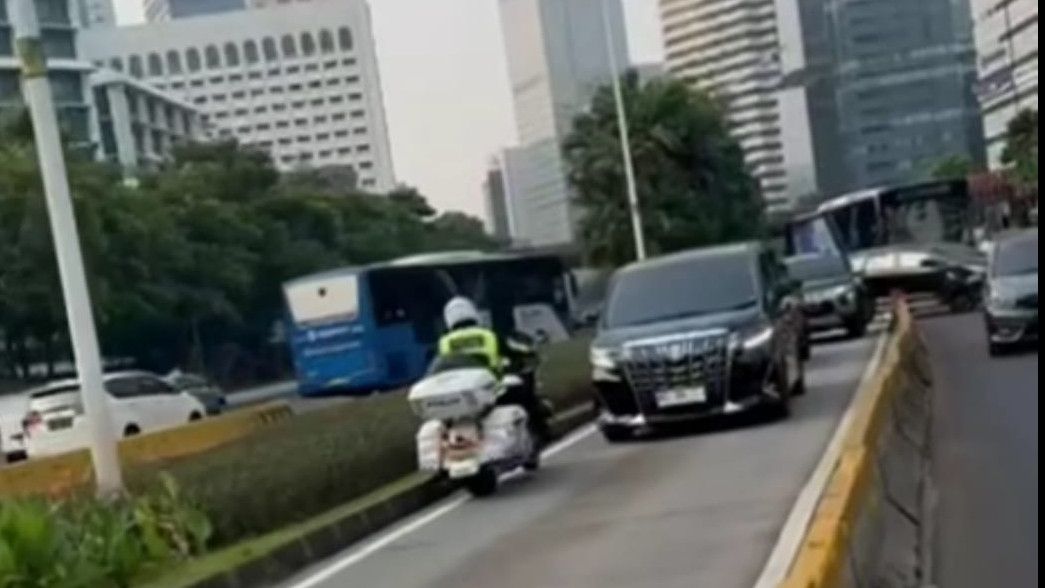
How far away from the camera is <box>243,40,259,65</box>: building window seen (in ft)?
416

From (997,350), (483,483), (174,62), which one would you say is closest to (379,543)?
(483,483)

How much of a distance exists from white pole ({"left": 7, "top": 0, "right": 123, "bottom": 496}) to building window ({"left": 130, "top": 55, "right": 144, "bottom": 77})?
107 meters

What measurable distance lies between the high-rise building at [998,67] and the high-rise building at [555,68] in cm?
1535

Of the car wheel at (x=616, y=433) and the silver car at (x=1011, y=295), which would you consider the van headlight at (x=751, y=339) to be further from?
the silver car at (x=1011, y=295)

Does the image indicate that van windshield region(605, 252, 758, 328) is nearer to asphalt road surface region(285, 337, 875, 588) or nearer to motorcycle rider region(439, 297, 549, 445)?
asphalt road surface region(285, 337, 875, 588)

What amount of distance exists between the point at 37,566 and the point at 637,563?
327cm

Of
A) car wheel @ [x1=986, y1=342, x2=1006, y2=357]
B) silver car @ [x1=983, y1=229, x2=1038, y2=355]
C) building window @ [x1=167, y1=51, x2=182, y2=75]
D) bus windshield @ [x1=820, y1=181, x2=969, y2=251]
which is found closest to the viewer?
silver car @ [x1=983, y1=229, x2=1038, y2=355]

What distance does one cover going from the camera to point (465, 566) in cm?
1161

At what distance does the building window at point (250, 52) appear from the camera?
127 metres

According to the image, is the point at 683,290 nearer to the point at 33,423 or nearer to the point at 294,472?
the point at 294,472

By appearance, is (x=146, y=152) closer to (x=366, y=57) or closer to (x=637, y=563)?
(x=366, y=57)

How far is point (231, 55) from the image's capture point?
427 ft

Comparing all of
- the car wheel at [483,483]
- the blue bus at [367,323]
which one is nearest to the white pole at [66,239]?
the car wheel at [483,483]

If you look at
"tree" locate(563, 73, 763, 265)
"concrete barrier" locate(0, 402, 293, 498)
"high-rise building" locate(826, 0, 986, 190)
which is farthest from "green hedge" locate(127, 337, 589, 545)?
"high-rise building" locate(826, 0, 986, 190)
